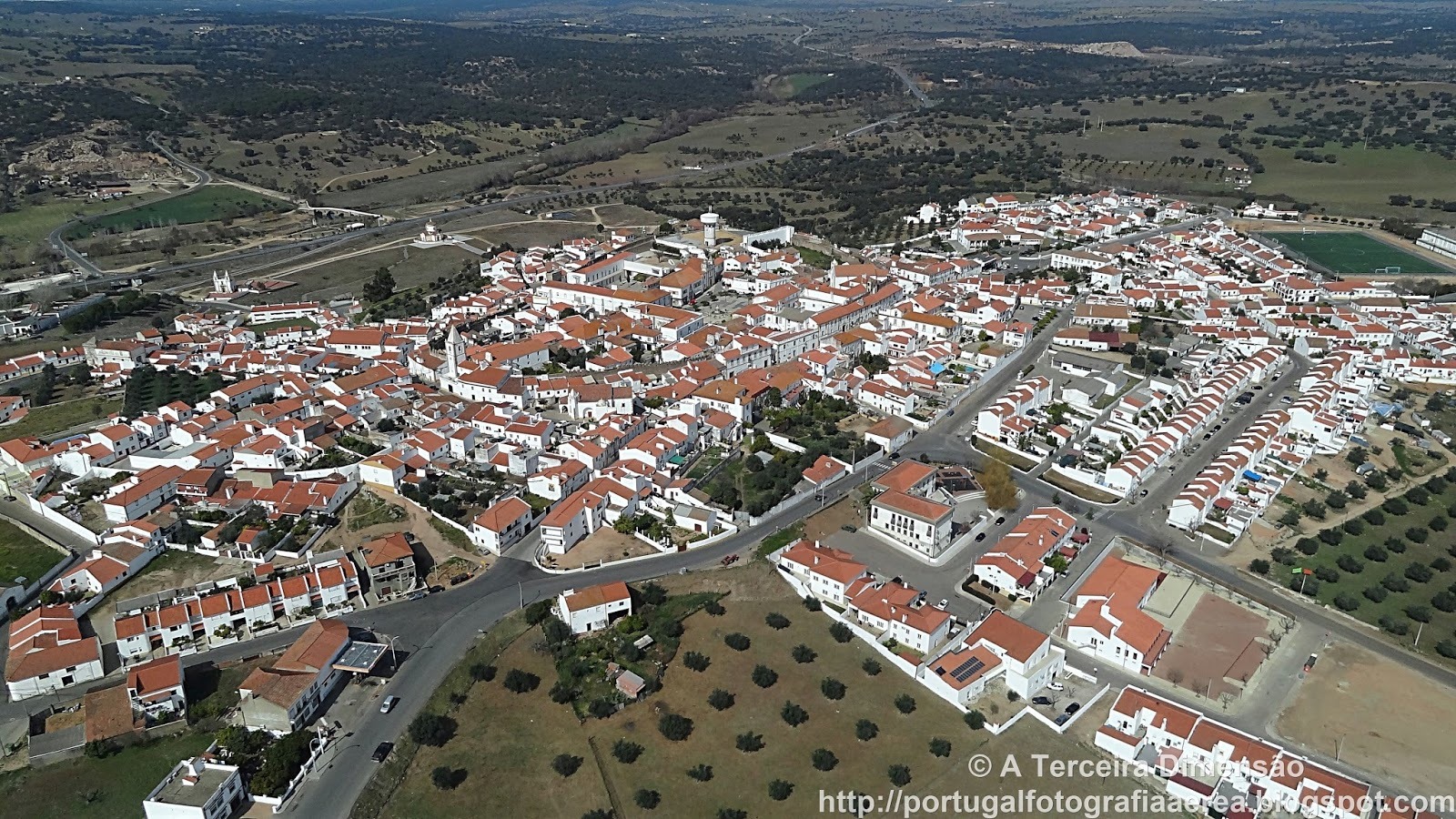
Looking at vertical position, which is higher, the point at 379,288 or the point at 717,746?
the point at 717,746

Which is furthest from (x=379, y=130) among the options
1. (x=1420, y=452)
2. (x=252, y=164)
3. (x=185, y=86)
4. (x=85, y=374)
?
(x=1420, y=452)

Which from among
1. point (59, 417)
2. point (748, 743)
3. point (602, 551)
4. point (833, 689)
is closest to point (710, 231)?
point (602, 551)

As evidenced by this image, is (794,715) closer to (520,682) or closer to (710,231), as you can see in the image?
(520,682)

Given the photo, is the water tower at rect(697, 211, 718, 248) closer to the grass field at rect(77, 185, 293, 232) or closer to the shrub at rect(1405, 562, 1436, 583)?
the grass field at rect(77, 185, 293, 232)

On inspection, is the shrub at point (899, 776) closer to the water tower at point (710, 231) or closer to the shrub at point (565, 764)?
the shrub at point (565, 764)

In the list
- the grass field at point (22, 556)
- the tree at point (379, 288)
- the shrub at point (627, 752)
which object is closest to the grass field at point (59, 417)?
the grass field at point (22, 556)

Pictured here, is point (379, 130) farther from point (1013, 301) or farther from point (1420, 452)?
point (1420, 452)
